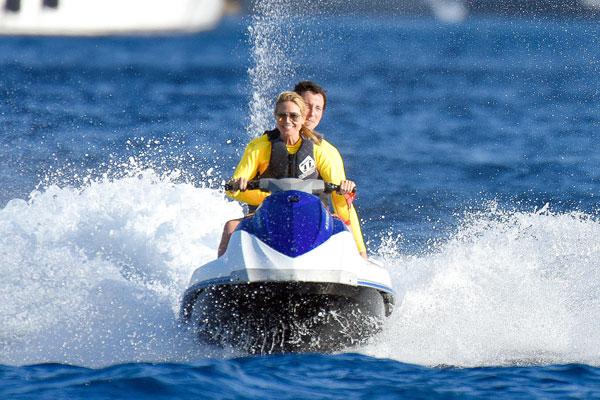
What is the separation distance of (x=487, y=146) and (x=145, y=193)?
10.4 metres

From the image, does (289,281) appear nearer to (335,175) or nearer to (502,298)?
(335,175)

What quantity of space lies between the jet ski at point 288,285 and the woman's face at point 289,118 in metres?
0.35

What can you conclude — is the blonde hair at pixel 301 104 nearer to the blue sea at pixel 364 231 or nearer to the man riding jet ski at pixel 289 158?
the man riding jet ski at pixel 289 158

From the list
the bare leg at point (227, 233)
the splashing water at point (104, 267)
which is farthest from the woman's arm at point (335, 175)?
the splashing water at point (104, 267)

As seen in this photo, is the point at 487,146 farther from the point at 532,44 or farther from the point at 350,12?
the point at 350,12

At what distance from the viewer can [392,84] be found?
35.5 metres

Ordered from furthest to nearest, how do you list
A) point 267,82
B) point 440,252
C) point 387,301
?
point 267,82 < point 440,252 < point 387,301

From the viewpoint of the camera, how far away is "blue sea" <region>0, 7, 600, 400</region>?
6.95 m

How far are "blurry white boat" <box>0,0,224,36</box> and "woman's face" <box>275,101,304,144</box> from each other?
5248cm

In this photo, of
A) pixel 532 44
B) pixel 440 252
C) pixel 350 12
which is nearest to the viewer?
pixel 440 252

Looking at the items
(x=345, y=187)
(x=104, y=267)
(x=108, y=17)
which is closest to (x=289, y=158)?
(x=345, y=187)

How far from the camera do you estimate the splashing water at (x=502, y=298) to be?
25.2 feet

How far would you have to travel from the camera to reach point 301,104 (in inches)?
299

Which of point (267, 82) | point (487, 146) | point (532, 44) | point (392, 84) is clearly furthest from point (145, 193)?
point (532, 44)
